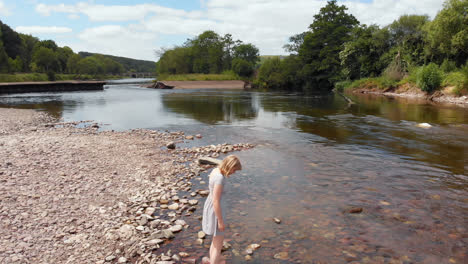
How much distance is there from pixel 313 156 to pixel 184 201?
7.24m

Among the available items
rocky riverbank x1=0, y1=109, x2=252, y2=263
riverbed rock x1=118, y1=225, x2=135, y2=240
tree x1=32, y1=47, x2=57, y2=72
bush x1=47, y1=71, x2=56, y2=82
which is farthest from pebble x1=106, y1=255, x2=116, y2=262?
tree x1=32, y1=47, x2=57, y2=72

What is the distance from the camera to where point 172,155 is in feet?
43.1

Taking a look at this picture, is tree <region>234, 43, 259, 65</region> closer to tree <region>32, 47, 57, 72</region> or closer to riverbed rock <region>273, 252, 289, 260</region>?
tree <region>32, 47, 57, 72</region>

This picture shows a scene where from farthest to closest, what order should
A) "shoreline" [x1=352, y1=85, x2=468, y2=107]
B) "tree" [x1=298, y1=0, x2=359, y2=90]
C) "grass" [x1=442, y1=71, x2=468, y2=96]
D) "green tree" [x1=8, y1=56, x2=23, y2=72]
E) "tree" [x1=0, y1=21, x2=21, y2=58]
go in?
"tree" [x1=0, y1=21, x2=21, y2=58] < "green tree" [x1=8, y1=56, x2=23, y2=72] < "tree" [x1=298, y1=0, x2=359, y2=90] < "grass" [x1=442, y1=71, x2=468, y2=96] < "shoreline" [x1=352, y1=85, x2=468, y2=107]

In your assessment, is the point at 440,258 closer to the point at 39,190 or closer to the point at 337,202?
the point at 337,202

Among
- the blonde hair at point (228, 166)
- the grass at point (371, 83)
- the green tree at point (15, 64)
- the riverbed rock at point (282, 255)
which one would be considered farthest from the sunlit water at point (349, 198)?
the green tree at point (15, 64)

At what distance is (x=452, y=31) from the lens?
3869cm

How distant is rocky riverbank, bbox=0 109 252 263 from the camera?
19.0ft

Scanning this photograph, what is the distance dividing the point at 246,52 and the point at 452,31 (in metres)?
101

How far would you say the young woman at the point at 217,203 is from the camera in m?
4.79

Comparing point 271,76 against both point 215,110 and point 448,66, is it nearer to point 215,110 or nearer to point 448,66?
point 448,66

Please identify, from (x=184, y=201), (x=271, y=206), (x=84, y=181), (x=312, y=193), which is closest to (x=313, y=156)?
(x=312, y=193)

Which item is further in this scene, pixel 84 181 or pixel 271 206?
pixel 84 181

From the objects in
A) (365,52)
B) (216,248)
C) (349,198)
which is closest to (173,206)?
(216,248)
